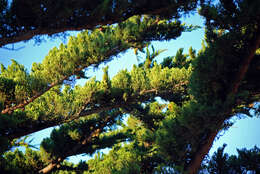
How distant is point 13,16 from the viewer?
329 cm

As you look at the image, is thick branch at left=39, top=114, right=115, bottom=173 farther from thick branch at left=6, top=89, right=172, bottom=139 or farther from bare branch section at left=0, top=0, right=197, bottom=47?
bare branch section at left=0, top=0, right=197, bottom=47

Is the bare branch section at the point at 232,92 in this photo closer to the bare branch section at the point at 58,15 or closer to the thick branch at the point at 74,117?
the bare branch section at the point at 58,15

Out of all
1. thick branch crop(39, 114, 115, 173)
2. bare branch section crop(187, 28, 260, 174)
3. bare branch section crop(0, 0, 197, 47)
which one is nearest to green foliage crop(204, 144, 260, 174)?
bare branch section crop(187, 28, 260, 174)

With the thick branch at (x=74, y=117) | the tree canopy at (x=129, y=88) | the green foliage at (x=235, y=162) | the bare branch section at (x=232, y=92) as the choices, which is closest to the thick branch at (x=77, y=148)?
the tree canopy at (x=129, y=88)

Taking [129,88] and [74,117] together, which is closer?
[74,117]

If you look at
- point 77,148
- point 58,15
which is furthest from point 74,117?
point 58,15

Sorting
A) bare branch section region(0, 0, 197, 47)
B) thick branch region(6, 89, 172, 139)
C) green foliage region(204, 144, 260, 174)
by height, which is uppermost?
bare branch section region(0, 0, 197, 47)

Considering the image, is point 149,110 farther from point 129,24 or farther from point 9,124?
point 9,124

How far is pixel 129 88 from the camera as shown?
5.89m

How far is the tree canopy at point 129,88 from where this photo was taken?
2.82m

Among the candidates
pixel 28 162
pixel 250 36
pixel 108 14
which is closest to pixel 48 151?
pixel 28 162

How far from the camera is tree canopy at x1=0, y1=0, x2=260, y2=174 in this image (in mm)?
2816

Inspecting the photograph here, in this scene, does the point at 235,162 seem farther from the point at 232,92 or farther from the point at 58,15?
the point at 58,15

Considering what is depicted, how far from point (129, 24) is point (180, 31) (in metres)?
1.91
